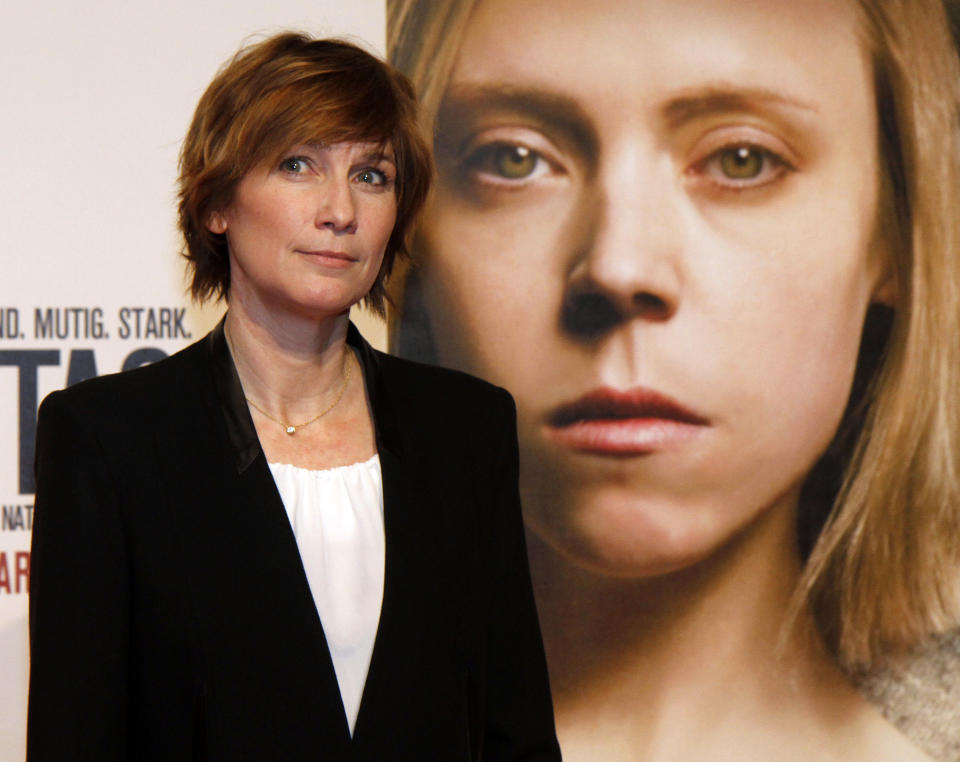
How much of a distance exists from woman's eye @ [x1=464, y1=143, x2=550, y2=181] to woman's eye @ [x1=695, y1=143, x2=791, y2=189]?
0.90ft

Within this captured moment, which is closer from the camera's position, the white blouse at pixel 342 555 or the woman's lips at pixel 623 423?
the white blouse at pixel 342 555

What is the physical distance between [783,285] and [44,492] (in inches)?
49.6

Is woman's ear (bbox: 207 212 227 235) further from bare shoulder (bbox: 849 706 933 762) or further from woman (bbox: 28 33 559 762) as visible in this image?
bare shoulder (bbox: 849 706 933 762)

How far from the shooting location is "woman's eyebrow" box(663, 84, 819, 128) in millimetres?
1896

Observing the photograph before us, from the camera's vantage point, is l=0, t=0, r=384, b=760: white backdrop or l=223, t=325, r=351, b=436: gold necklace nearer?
l=223, t=325, r=351, b=436: gold necklace

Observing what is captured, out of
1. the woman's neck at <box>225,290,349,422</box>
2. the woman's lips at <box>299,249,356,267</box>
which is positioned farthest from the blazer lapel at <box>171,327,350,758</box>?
the woman's lips at <box>299,249,356,267</box>

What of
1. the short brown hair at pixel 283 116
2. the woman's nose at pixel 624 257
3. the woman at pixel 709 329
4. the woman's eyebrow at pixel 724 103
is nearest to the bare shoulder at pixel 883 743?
the woman at pixel 709 329

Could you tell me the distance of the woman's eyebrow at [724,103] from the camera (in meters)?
1.90

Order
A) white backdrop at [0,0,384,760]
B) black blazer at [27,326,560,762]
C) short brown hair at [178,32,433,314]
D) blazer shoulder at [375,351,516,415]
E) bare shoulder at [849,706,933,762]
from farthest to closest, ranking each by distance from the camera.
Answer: bare shoulder at [849,706,933,762] < white backdrop at [0,0,384,760] < blazer shoulder at [375,351,516,415] < short brown hair at [178,32,433,314] < black blazer at [27,326,560,762]

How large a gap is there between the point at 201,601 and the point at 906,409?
51.4 inches

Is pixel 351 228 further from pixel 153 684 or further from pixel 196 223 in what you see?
pixel 153 684

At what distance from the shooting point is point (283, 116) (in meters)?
1.27

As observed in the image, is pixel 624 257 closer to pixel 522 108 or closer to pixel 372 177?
pixel 522 108

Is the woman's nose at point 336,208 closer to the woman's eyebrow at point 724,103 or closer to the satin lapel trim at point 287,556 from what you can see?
the satin lapel trim at point 287,556
